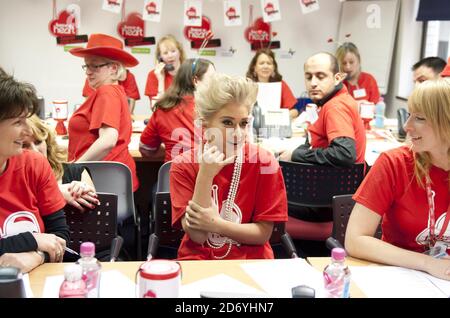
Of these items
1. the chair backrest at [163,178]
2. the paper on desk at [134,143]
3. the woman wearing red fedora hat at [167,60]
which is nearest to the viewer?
the chair backrest at [163,178]

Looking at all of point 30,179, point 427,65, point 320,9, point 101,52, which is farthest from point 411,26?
point 30,179

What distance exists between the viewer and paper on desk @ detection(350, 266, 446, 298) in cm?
149

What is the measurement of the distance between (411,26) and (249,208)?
531 centimetres

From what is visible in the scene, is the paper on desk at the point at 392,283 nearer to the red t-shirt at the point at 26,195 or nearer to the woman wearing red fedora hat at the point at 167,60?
the red t-shirt at the point at 26,195

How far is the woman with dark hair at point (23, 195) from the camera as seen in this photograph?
1649 mm

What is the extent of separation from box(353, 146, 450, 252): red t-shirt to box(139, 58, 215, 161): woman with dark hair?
1.52m

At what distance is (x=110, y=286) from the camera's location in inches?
58.9

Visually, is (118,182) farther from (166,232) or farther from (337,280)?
(337,280)

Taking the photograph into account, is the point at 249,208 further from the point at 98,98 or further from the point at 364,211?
the point at 98,98

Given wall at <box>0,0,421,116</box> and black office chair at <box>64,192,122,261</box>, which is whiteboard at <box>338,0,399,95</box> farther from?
black office chair at <box>64,192,122,261</box>

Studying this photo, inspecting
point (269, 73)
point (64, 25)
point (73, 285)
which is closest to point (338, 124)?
point (73, 285)

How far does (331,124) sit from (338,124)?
0.13 ft

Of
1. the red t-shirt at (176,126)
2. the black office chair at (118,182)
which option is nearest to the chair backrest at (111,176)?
the black office chair at (118,182)

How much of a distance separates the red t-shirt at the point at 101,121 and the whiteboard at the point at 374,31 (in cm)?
429
